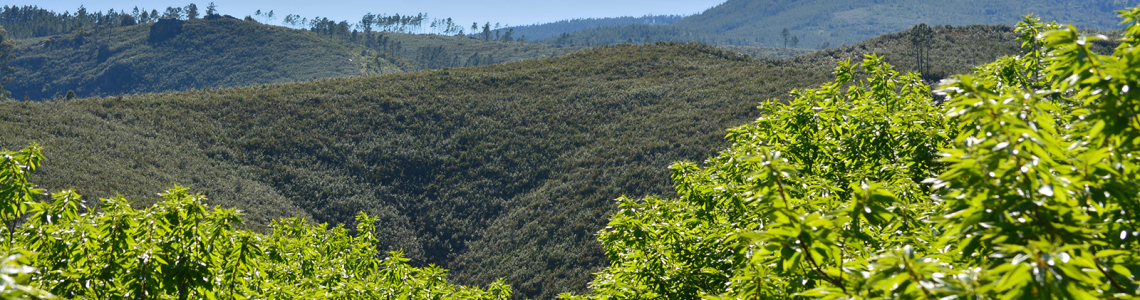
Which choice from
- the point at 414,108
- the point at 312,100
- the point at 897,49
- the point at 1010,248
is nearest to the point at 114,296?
the point at 1010,248

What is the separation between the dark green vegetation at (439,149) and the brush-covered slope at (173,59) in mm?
77956

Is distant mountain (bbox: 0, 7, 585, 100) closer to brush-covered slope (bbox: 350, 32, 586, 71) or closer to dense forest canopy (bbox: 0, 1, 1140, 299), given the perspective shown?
brush-covered slope (bbox: 350, 32, 586, 71)

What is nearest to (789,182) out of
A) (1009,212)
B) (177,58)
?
(1009,212)

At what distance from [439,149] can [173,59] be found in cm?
12090

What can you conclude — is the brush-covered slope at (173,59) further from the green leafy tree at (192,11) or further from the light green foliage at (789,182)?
the light green foliage at (789,182)

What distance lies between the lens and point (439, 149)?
32.5 metres

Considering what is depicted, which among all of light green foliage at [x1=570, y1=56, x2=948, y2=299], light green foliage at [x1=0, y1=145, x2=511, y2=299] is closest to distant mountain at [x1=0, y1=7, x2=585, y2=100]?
light green foliage at [x1=0, y1=145, x2=511, y2=299]

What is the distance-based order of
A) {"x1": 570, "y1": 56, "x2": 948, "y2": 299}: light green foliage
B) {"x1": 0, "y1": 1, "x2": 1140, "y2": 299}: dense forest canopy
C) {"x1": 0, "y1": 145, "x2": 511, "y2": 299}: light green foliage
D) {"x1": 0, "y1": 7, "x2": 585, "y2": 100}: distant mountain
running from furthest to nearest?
{"x1": 0, "y1": 7, "x2": 585, "y2": 100}: distant mountain
{"x1": 570, "y1": 56, "x2": 948, "y2": 299}: light green foliage
{"x1": 0, "y1": 145, "x2": 511, "y2": 299}: light green foliage
{"x1": 0, "y1": 1, "x2": 1140, "y2": 299}: dense forest canopy

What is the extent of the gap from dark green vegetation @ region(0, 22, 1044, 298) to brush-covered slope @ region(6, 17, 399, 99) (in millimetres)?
77956

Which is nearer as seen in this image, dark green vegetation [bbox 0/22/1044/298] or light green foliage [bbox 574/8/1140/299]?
light green foliage [bbox 574/8/1140/299]

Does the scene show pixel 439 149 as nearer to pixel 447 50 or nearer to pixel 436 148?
pixel 436 148

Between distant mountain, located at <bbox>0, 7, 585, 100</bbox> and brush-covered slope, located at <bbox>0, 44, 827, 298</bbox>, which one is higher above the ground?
distant mountain, located at <bbox>0, 7, 585, 100</bbox>

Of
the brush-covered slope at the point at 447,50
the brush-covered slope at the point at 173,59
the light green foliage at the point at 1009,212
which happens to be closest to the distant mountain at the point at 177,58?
the brush-covered slope at the point at 173,59

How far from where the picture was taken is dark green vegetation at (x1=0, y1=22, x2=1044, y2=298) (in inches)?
920
